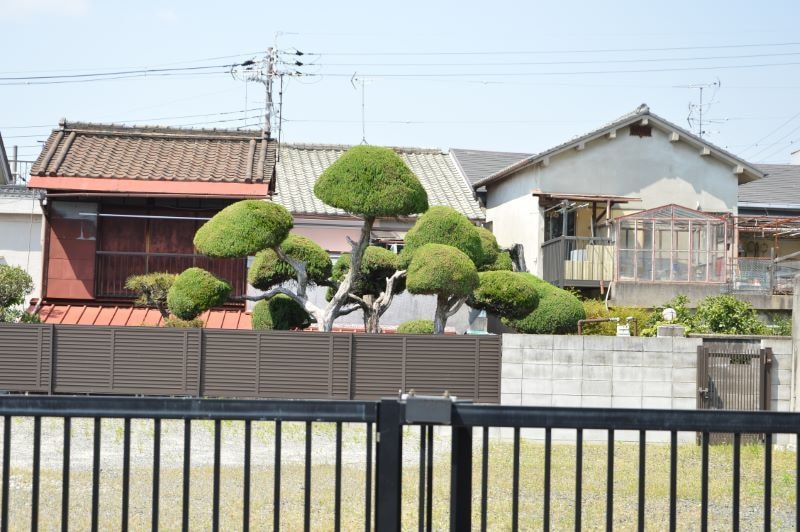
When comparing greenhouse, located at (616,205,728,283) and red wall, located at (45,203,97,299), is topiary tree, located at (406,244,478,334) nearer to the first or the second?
greenhouse, located at (616,205,728,283)

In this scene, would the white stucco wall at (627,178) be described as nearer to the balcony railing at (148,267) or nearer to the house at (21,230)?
the balcony railing at (148,267)

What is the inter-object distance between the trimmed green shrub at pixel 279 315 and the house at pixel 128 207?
2768 mm

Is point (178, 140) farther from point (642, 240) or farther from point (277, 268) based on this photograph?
point (642, 240)

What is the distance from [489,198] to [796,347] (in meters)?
13.4

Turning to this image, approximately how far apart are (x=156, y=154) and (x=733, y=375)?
1326cm

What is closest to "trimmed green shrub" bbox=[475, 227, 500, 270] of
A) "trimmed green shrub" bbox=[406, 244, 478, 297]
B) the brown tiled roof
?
"trimmed green shrub" bbox=[406, 244, 478, 297]

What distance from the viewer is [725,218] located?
2177 cm

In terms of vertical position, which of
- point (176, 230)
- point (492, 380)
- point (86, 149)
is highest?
point (86, 149)

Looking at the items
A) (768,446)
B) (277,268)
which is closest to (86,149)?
(277,268)

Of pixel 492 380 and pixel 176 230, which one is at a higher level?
pixel 176 230

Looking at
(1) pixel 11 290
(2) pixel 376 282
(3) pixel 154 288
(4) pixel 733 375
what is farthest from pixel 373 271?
(1) pixel 11 290

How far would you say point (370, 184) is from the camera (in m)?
14.2

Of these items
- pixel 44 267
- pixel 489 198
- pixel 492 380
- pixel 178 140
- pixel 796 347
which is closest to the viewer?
pixel 796 347

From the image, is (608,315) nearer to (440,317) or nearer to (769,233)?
(440,317)
